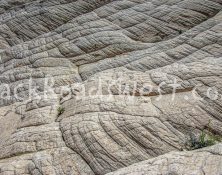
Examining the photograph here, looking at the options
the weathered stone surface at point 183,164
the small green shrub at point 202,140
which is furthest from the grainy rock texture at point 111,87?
the small green shrub at point 202,140

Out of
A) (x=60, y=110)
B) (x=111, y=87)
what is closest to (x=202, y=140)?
(x=111, y=87)

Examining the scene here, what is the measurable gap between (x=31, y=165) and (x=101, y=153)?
1.66 meters

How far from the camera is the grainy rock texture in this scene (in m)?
8.91

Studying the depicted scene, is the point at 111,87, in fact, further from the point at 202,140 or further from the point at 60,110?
the point at 202,140

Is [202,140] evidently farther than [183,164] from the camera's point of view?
Yes

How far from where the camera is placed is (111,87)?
37.1 ft

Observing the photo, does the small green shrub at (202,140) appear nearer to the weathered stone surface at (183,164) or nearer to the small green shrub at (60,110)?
the weathered stone surface at (183,164)

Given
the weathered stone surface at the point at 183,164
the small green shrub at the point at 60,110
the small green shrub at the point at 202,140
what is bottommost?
the small green shrub at the point at 60,110

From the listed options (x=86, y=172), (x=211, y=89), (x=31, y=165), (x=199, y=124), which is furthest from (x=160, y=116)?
(x=31, y=165)

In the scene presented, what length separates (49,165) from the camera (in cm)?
900

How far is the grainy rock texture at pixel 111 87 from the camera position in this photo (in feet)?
29.2

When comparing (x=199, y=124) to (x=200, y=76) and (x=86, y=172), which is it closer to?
(x=200, y=76)

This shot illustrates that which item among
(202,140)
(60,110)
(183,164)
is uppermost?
(183,164)

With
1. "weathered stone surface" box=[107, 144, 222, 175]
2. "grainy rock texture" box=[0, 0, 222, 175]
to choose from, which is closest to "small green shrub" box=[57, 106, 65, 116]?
"grainy rock texture" box=[0, 0, 222, 175]
